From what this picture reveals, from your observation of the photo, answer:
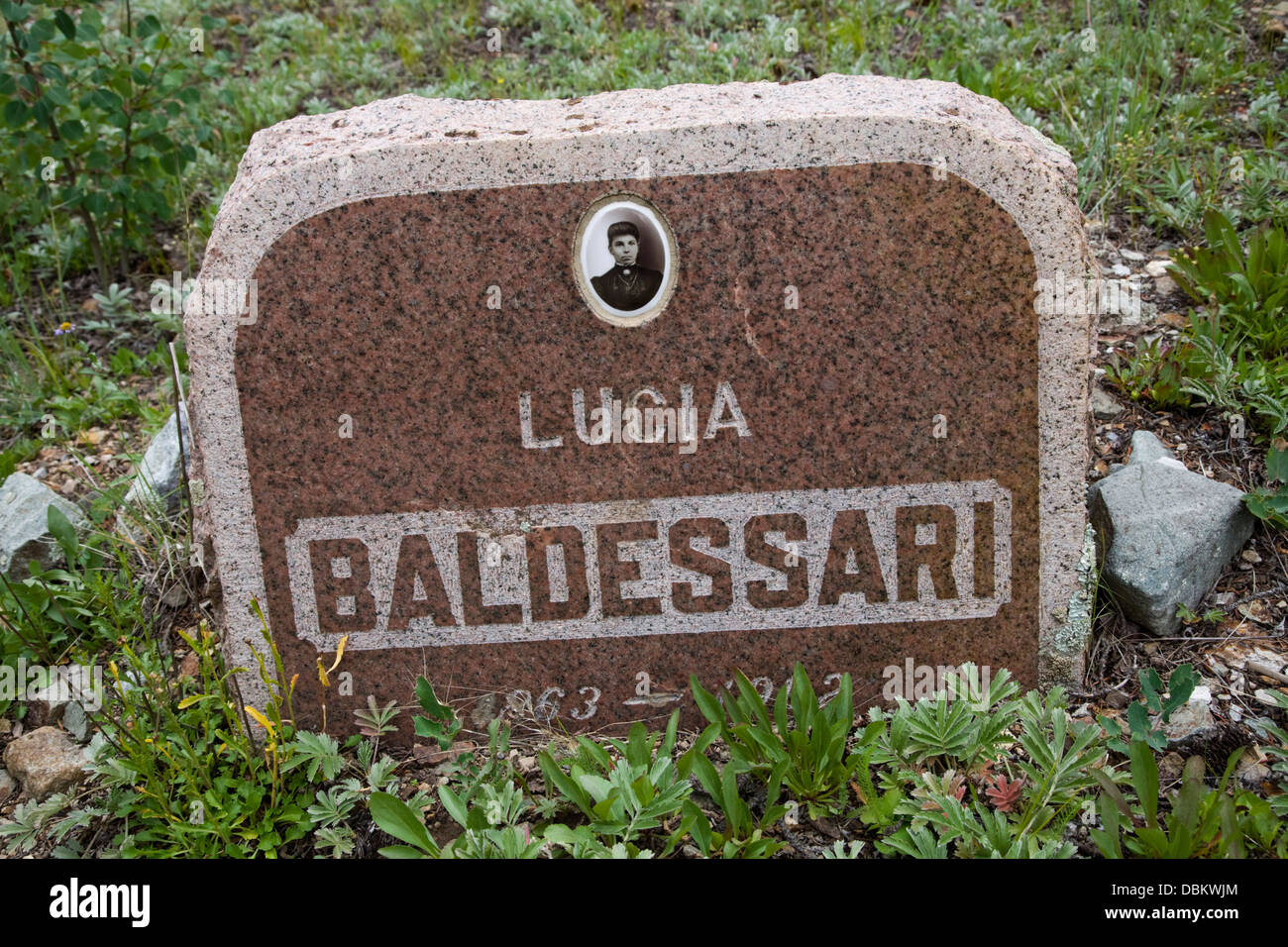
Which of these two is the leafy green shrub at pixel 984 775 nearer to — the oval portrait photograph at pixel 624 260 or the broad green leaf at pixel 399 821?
the broad green leaf at pixel 399 821

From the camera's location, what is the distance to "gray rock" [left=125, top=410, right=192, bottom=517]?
349 cm

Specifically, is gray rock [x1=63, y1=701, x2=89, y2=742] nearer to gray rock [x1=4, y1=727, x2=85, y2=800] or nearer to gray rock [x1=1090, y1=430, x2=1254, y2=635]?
gray rock [x1=4, y1=727, x2=85, y2=800]

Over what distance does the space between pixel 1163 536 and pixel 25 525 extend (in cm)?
341

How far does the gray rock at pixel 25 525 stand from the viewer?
3332 mm

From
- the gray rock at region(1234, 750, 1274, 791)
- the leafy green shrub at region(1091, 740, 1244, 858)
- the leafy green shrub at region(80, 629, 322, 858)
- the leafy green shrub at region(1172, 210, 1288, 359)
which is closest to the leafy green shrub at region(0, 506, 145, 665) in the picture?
the leafy green shrub at region(80, 629, 322, 858)

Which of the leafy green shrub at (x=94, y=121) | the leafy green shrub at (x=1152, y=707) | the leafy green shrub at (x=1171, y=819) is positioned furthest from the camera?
the leafy green shrub at (x=94, y=121)

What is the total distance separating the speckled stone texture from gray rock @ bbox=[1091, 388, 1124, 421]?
101 centimetres

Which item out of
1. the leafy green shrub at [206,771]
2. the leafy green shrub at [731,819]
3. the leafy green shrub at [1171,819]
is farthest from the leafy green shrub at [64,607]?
the leafy green shrub at [1171,819]

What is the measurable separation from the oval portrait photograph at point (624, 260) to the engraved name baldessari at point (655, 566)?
48 centimetres

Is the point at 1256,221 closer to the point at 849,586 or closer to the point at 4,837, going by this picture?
the point at 849,586

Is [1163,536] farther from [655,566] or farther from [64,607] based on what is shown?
[64,607]

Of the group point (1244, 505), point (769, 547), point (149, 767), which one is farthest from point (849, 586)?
point (149, 767)

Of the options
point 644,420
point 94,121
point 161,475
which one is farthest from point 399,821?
point 94,121

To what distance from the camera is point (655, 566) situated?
264 cm
